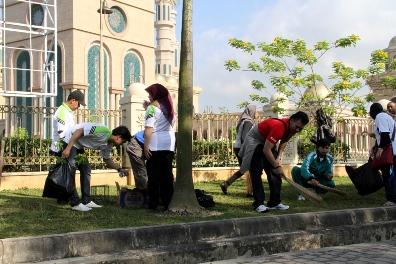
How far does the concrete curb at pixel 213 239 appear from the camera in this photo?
503 cm

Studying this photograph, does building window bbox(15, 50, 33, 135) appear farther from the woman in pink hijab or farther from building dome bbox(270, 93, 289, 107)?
the woman in pink hijab

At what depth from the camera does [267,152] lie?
7289mm

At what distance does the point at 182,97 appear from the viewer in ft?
24.0

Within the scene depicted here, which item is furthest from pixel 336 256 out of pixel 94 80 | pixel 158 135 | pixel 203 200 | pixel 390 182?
pixel 94 80

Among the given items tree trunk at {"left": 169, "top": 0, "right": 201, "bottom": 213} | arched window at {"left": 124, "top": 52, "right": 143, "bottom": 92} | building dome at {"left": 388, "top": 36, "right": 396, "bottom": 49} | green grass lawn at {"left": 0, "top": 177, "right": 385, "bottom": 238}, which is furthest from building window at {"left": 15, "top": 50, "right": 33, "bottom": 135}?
building dome at {"left": 388, "top": 36, "right": 396, "bottom": 49}

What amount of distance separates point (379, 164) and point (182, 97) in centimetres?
318

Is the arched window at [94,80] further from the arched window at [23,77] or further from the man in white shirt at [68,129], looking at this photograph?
the man in white shirt at [68,129]

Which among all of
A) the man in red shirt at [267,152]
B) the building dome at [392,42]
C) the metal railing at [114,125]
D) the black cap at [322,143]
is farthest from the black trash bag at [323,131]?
the building dome at [392,42]

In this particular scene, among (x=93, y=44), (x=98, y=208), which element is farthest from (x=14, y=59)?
(x=98, y=208)

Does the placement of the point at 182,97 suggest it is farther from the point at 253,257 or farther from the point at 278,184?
the point at 253,257

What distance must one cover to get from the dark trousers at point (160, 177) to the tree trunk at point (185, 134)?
176 mm

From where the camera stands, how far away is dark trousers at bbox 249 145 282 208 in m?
7.44

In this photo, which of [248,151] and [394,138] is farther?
[394,138]

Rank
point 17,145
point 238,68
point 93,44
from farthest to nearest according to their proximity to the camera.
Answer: point 93,44
point 238,68
point 17,145
